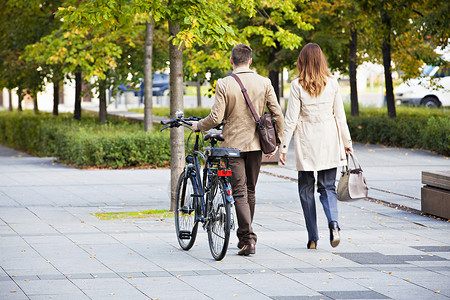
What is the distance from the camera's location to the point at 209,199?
6.65m

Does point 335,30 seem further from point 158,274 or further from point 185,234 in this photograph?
point 158,274

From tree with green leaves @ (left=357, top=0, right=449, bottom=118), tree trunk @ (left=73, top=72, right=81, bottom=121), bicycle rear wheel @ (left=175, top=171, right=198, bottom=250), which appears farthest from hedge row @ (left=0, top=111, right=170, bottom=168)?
bicycle rear wheel @ (left=175, top=171, right=198, bottom=250)

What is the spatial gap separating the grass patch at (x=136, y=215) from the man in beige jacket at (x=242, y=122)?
2.43m

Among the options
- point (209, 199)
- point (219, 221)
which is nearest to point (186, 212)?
point (209, 199)

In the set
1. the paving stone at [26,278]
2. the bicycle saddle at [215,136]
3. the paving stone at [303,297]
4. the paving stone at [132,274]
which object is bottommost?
the paving stone at [303,297]

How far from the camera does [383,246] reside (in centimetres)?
713

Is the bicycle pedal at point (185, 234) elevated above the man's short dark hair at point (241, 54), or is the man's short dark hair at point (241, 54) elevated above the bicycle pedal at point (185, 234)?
the man's short dark hair at point (241, 54)

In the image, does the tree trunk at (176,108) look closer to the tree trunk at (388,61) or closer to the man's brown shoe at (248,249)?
the man's brown shoe at (248,249)

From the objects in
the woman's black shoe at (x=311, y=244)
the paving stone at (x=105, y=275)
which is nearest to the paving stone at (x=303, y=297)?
the paving stone at (x=105, y=275)

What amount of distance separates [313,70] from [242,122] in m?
0.77

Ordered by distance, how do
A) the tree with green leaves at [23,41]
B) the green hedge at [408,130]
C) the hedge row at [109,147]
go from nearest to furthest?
the hedge row at [109,147], the green hedge at [408,130], the tree with green leaves at [23,41]

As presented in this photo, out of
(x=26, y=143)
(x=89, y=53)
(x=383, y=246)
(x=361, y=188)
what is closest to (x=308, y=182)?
(x=361, y=188)

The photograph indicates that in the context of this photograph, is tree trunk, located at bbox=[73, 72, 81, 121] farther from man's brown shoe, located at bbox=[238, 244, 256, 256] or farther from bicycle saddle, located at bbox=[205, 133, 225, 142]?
man's brown shoe, located at bbox=[238, 244, 256, 256]

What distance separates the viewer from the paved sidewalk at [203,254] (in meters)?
5.43
